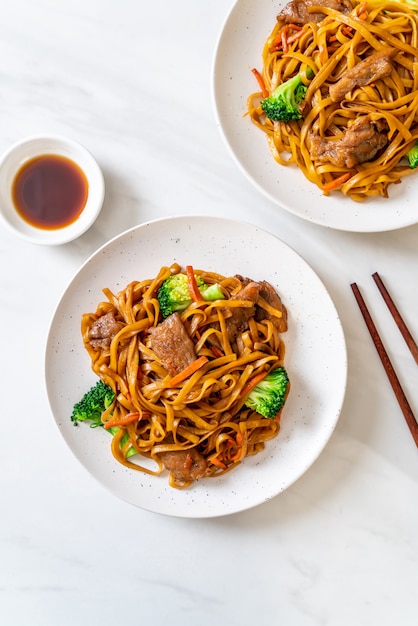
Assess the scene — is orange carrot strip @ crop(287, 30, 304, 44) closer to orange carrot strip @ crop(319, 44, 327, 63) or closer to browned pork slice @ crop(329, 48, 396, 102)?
orange carrot strip @ crop(319, 44, 327, 63)

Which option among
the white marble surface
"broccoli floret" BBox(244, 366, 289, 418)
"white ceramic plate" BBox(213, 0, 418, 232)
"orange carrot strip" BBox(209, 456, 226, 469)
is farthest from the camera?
the white marble surface

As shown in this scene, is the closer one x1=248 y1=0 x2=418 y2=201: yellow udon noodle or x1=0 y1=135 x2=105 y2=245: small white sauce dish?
x1=248 y1=0 x2=418 y2=201: yellow udon noodle

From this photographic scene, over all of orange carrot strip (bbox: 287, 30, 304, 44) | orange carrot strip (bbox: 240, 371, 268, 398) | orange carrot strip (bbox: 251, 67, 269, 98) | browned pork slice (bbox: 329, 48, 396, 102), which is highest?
orange carrot strip (bbox: 287, 30, 304, 44)

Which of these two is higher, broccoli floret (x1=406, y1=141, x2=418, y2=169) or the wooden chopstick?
broccoli floret (x1=406, y1=141, x2=418, y2=169)

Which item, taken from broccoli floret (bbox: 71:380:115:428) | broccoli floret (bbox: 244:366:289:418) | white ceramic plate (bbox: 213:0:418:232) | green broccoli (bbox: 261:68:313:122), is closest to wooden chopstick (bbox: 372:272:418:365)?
white ceramic plate (bbox: 213:0:418:232)

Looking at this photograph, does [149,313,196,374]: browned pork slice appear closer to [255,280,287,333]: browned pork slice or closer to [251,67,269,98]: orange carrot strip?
[255,280,287,333]: browned pork slice

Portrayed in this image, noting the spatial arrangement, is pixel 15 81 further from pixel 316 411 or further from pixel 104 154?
pixel 316 411

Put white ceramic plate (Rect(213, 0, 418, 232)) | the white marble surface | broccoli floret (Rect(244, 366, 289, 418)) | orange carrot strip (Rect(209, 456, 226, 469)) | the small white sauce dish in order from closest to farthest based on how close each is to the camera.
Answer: broccoli floret (Rect(244, 366, 289, 418))
orange carrot strip (Rect(209, 456, 226, 469))
white ceramic plate (Rect(213, 0, 418, 232))
the small white sauce dish
the white marble surface
